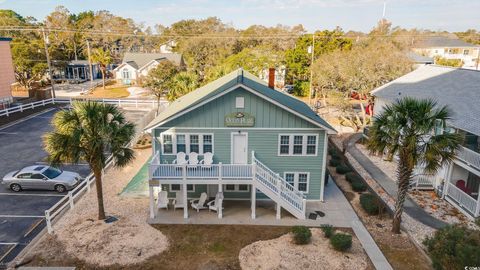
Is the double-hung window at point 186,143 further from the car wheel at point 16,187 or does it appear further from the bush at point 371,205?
the car wheel at point 16,187

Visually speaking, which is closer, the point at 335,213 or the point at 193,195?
the point at 335,213

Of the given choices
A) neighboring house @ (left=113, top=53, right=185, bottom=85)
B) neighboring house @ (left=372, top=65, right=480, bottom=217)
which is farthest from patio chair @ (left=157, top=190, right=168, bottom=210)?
neighboring house @ (left=113, top=53, right=185, bottom=85)

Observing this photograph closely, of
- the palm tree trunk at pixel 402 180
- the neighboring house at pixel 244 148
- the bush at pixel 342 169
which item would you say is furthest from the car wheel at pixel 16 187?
the palm tree trunk at pixel 402 180

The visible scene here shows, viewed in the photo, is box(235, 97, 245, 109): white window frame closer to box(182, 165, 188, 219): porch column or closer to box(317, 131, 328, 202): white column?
box(182, 165, 188, 219): porch column

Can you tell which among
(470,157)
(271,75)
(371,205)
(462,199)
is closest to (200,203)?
(371,205)

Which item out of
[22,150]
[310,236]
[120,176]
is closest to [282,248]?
[310,236]

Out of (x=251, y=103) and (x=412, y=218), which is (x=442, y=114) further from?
(x=251, y=103)

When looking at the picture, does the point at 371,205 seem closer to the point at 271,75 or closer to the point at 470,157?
the point at 470,157
